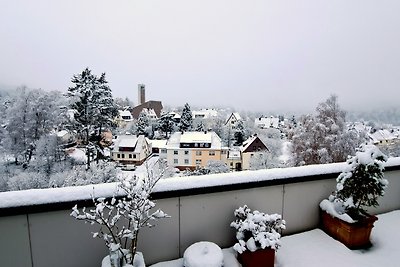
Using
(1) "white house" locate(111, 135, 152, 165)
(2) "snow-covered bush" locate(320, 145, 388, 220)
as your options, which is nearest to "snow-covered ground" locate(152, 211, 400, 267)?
(2) "snow-covered bush" locate(320, 145, 388, 220)

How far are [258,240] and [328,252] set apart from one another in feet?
2.49

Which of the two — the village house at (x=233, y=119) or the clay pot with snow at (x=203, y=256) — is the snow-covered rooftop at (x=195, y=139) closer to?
the village house at (x=233, y=119)

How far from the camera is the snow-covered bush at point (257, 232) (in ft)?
6.50

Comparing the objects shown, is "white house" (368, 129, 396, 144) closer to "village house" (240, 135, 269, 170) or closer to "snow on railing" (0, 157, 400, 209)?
"village house" (240, 135, 269, 170)

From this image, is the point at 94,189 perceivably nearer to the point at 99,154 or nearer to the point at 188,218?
the point at 188,218

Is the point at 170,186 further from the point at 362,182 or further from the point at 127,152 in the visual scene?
the point at 127,152

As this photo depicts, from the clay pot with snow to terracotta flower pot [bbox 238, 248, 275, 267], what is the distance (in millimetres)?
242

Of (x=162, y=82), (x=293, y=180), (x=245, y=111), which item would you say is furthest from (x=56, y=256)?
(x=162, y=82)

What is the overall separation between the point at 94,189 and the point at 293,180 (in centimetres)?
173

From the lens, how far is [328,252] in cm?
229

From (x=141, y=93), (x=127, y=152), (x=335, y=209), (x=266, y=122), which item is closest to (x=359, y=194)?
(x=335, y=209)

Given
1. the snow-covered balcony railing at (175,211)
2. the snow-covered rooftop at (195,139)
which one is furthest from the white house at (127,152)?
the snow-covered balcony railing at (175,211)

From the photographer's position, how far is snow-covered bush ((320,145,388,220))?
2268mm

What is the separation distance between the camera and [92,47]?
99.0ft
